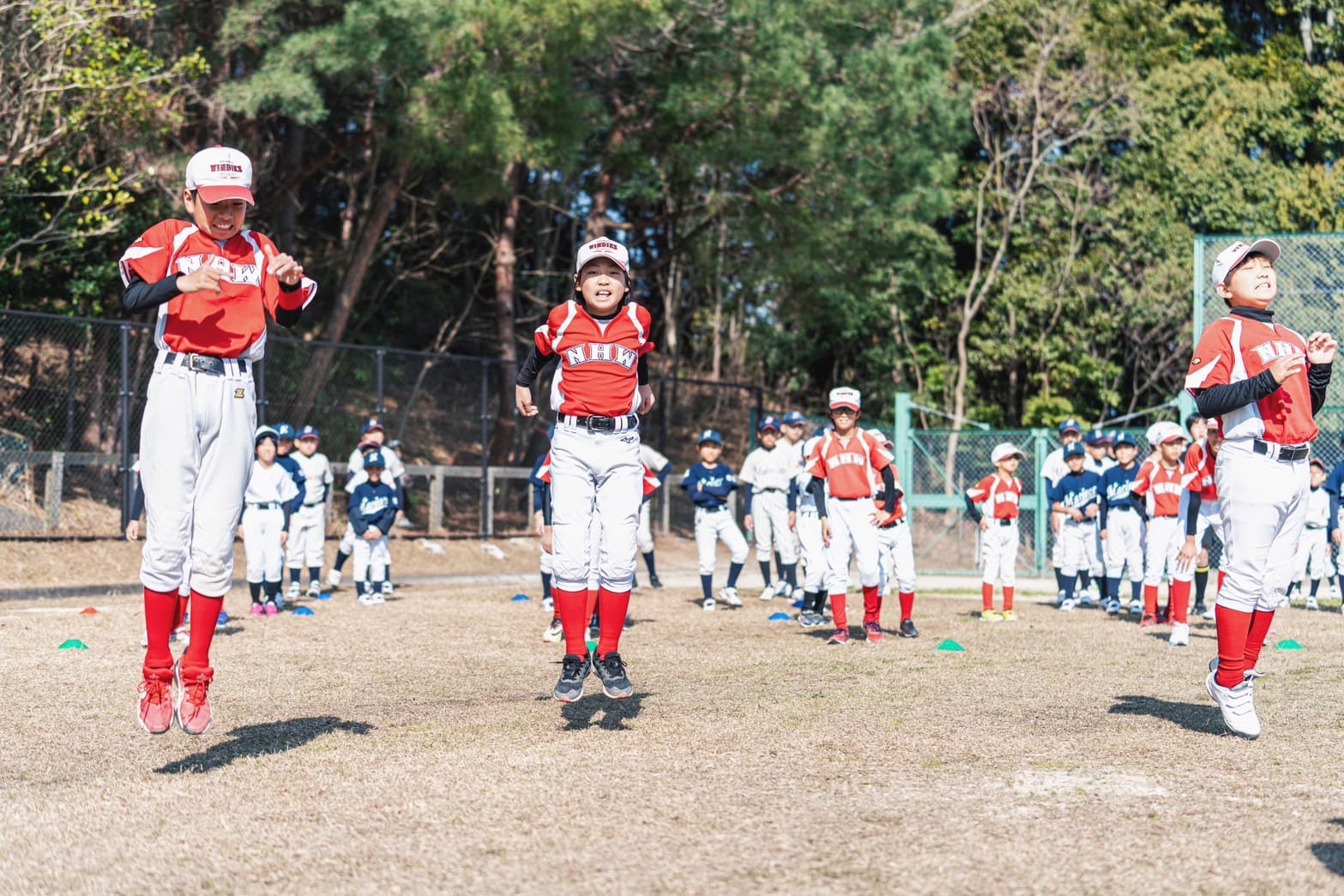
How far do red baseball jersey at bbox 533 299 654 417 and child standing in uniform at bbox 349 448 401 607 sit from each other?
904 cm

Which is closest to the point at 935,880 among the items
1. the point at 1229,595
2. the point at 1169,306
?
the point at 1229,595

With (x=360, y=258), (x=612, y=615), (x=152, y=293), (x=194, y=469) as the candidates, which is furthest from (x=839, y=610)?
(x=360, y=258)

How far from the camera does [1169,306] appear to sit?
3120cm

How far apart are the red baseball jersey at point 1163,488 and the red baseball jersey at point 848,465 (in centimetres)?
412

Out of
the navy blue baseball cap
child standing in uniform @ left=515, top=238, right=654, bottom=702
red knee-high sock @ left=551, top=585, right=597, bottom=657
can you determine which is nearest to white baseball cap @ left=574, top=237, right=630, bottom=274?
child standing in uniform @ left=515, top=238, right=654, bottom=702

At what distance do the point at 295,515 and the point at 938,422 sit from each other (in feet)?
69.9

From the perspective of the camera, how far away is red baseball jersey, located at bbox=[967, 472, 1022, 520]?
15013 millimetres

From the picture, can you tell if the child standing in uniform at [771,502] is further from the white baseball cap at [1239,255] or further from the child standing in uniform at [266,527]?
the white baseball cap at [1239,255]

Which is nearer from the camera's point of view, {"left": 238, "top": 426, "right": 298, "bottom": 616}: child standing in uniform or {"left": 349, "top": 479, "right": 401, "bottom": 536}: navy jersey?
{"left": 238, "top": 426, "right": 298, "bottom": 616}: child standing in uniform

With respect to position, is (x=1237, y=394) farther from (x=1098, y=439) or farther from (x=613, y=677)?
(x=1098, y=439)

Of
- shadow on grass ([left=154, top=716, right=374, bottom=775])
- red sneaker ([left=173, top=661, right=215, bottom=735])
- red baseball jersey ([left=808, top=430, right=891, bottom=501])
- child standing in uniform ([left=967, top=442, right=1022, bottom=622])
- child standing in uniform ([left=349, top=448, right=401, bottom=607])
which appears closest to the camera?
red sneaker ([left=173, top=661, right=215, bottom=735])

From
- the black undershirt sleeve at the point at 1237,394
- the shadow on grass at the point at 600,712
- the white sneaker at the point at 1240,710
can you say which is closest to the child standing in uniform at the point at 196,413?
the shadow on grass at the point at 600,712

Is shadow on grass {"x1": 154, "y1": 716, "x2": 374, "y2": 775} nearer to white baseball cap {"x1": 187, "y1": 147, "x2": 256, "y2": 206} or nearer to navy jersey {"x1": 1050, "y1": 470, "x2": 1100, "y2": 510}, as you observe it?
white baseball cap {"x1": 187, "y1": 147, "x2": 256, "y2": 206}

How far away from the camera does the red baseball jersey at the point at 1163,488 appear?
14391 millimetres
